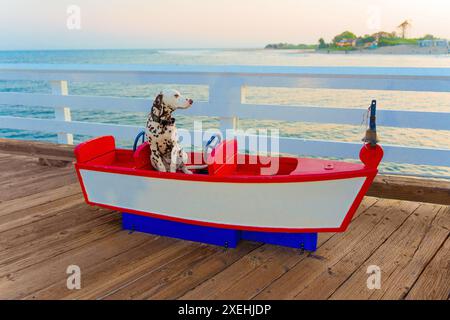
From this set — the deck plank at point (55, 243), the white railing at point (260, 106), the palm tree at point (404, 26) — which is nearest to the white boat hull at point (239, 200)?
the deck plank at point (55, 243)

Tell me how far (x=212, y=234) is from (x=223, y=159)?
0.42m

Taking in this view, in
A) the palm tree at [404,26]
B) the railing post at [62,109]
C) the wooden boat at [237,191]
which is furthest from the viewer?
the palm tree at [404,26]

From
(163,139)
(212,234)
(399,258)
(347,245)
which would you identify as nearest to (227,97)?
(163,139)

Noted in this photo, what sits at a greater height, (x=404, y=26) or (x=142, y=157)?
(x=404, y=26)

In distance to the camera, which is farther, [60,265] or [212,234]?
[212,234]

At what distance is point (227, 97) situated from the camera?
3723mm

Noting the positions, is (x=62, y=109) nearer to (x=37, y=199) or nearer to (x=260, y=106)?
(x=37, y=199)

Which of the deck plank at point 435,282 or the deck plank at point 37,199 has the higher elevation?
the deck plank at point 37,199

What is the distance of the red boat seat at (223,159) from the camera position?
2291 mm

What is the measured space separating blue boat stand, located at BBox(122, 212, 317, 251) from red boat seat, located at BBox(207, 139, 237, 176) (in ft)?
1.07

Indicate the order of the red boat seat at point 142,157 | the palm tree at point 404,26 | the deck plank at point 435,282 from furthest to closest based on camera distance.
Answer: the palm tree at point 404,26
the red boat seat at point 142,157
the deck plank at point 435,282

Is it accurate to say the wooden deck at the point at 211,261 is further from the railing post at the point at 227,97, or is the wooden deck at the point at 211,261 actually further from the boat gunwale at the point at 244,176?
the railing post at the point at 227,97

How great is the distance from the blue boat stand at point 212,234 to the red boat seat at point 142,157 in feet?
1.02
